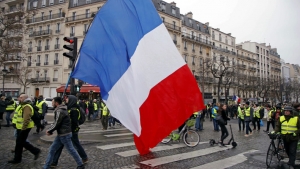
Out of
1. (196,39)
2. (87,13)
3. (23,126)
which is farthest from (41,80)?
(23,126)

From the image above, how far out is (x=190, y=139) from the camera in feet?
27.9

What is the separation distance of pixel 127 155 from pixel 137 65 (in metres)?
3.09

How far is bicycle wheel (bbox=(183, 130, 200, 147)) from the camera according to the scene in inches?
332

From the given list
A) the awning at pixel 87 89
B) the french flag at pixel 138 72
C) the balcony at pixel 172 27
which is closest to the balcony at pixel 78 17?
the awning at pixel 87 89

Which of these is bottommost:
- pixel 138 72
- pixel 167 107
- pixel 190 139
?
pixel 190 139

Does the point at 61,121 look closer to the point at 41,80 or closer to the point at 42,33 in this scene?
the point at 41,80

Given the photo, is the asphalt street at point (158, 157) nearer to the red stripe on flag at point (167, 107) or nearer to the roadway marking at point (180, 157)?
the roadway marking at point (180, 157)

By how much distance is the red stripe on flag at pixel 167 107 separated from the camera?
4930mm

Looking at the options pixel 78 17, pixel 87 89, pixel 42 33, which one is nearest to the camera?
pixel 87 89

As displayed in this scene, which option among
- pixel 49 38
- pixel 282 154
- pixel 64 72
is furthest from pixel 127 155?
pixel 49 38

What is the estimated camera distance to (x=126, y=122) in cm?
491

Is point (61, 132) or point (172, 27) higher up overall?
point (172, 27)

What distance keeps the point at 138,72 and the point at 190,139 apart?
14.6 feet

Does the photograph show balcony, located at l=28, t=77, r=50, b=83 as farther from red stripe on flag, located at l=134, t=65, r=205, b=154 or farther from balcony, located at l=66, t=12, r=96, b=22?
red stripe on flag, located at l=134, t=65, r=205, b=154
